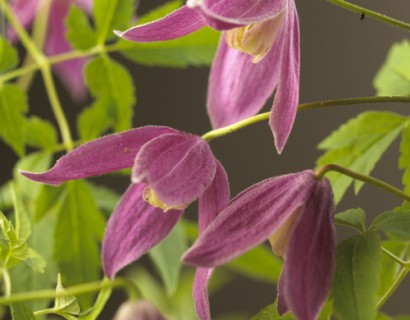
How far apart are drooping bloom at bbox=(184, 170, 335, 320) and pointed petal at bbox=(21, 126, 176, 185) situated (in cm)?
9

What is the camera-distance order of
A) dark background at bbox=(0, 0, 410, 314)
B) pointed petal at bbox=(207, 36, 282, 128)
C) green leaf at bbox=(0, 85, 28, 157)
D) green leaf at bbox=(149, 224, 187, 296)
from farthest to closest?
dark background at bbox=(0, 0, 410, 314), green leaf at bbox=(149, 224, 187, 296), green leaf at bbox=(0, 85, 28, 157), pointed petal at bbox=(207, 36, 282, 128)

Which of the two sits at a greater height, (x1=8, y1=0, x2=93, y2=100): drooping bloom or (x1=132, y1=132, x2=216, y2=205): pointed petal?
(x1=132, y1=132, x2=216, y2=205): pointed petal

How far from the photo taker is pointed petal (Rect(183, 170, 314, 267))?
18.6 inches

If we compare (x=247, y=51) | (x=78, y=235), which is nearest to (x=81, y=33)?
(x=78, y=235)

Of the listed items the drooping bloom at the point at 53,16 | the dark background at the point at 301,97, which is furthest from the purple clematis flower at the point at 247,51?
the dark background at the point at 301,97

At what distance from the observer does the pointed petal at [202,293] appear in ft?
1.82

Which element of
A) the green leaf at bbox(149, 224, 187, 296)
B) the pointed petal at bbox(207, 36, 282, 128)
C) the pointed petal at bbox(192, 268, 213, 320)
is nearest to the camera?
the pointed petal at bbox(192, 268, 213, 320)

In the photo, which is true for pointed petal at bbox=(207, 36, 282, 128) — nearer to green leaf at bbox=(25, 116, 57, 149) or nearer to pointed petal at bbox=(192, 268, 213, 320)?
pointed petal at bbox=(192, 268, 213, 320)

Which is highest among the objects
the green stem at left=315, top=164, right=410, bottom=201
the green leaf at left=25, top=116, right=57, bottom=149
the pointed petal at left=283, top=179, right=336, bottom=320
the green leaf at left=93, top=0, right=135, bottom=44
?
the green leaf at left=93, top=0, right=135, bottom=44

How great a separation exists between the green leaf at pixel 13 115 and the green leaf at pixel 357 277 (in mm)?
436

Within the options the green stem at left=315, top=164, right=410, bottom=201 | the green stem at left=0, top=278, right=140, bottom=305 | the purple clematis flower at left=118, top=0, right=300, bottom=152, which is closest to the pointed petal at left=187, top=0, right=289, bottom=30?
the purple clematis flower at left=118, top=0, right=300, bottom=152

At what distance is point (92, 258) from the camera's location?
2.82ft

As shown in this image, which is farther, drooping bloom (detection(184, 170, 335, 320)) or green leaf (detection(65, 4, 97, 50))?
green leaf (detection(65, 4, 97, 50))

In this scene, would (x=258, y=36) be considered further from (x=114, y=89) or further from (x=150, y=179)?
(x=114, y=89)
